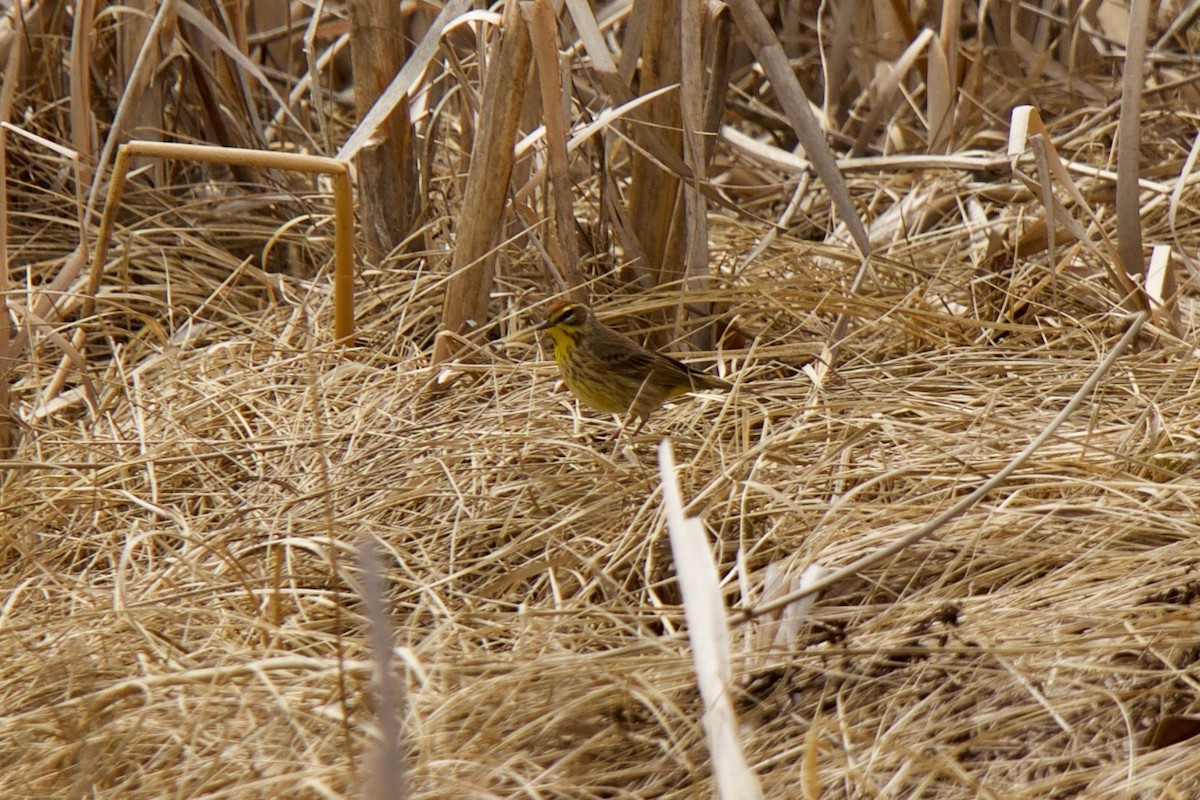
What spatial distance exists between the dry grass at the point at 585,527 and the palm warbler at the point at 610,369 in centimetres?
10

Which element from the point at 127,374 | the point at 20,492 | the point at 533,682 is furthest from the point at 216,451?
the point at 533,682

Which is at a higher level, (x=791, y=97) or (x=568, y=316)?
(x=791, y=97)

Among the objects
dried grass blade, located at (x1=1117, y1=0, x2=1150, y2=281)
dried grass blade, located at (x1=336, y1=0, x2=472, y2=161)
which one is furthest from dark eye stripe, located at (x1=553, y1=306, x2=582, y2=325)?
dried grass blade, located at (x1=1117, y1=0, x2=1150, y2=281)

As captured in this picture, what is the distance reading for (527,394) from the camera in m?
3.42

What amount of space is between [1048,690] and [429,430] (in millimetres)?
1615

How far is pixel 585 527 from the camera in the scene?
2.81 meters

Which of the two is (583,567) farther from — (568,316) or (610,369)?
(568,316)

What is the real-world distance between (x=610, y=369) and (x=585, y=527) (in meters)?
0.46

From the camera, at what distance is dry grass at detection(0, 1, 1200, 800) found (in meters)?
1.99

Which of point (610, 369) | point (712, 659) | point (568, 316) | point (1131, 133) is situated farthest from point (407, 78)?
point (712, 659)

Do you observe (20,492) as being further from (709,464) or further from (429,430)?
(709,464)

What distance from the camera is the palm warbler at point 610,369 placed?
123 inches

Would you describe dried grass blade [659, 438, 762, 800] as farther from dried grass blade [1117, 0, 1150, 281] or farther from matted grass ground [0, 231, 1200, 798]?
dried grass blade [1117, 0, 1150, 281]

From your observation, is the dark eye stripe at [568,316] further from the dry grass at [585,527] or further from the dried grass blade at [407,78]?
the dried grass blade at [407,78]
